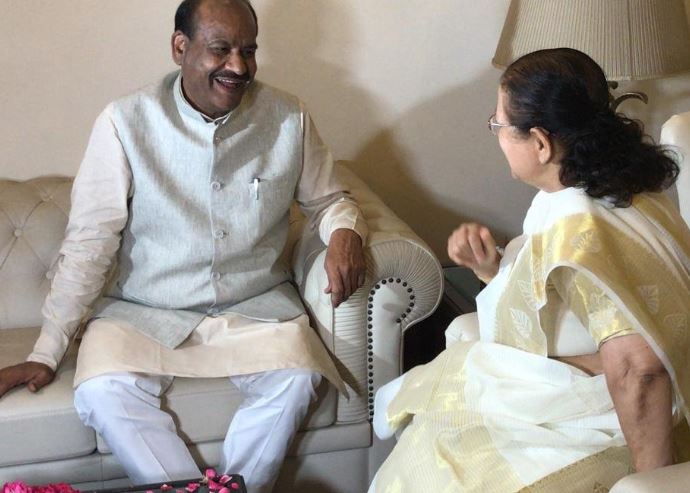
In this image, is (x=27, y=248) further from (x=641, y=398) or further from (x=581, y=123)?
(x=641, y=398)

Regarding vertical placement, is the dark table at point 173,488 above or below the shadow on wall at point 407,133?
below

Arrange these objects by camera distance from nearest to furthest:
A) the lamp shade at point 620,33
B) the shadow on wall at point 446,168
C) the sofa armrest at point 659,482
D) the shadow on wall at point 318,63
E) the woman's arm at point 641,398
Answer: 1. the sofa armrest at point 659,482
2. the woman's arm at point 641,398
3. the lamp shade at point 620,33
4. the shadow on wall at point 318,63
5. the shadow on wall at point 446,168

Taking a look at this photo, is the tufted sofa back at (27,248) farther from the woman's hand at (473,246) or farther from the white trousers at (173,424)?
the woman's hand at (473,246)

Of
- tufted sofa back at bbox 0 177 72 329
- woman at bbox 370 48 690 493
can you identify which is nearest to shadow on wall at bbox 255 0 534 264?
tufted sofa back at bbox 0 177 72 329

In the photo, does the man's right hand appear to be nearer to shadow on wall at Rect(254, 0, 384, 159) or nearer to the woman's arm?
shadow on wall at Rect(254, 0, 384, 159)

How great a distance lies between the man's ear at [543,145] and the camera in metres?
1.47

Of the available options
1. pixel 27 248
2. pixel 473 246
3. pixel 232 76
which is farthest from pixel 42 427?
pixel 473 246

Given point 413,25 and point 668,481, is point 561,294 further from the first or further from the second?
point 413,25

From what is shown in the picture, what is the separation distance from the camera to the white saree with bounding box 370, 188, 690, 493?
1399 millimetres

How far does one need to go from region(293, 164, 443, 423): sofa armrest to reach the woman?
1.57 ft

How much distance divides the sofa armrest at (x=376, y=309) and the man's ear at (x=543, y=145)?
2.13 ft

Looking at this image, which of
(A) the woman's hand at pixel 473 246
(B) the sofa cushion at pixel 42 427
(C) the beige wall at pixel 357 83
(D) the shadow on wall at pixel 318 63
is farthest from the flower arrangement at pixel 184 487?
(D) the shadow on wall at pixel 318 63

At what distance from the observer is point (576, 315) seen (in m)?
1.45

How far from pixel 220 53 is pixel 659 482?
1.30 meters
